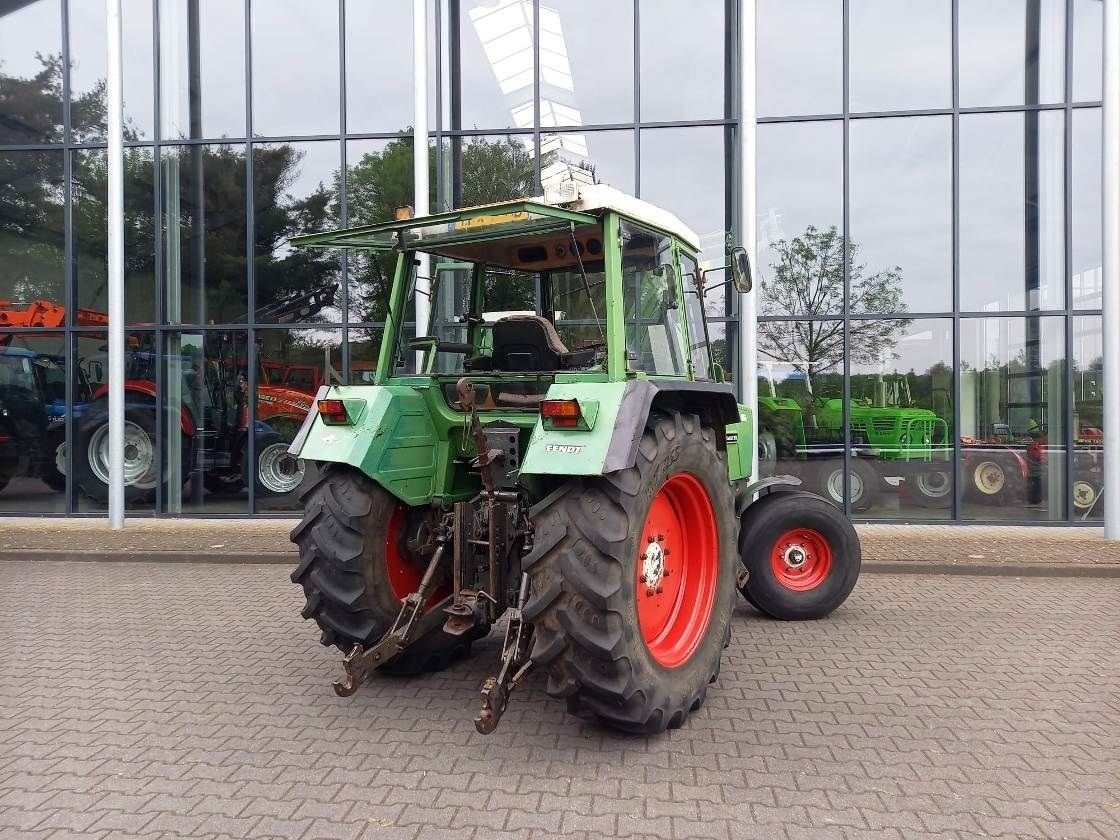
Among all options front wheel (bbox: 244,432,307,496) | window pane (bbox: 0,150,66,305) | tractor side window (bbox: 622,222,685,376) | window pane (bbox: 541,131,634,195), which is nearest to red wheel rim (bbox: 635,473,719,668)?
tractor side window (bbox: 622,222,685,376)

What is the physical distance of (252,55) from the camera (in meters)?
11.3

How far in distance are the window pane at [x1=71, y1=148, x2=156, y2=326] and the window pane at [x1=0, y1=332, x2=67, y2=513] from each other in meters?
0.78

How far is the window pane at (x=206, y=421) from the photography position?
1120cm

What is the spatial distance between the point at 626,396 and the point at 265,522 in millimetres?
8446

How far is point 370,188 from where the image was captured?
11195 mm

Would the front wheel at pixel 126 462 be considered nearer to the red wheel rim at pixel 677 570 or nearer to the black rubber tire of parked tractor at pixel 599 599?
the red wheel rim at pixel 677 570

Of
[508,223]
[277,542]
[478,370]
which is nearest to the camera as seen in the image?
[508,223]

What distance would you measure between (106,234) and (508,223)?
31.8ft

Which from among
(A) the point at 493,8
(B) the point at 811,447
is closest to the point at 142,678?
(B) the point at 811,447

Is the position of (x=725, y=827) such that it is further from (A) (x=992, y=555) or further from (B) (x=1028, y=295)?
(B) (x=1028, y=295)

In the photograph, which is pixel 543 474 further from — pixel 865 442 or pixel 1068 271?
pixel 1068 271

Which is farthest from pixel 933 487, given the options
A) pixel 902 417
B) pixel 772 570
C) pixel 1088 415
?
pixel 772 570

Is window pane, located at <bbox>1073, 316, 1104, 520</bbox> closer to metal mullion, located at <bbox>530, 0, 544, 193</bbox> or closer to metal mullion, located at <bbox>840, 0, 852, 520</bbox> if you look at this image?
metal mullion, located at <bbox>840, 0, 852, 520</bbox>

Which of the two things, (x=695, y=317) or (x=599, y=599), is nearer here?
(x=599, y=599)
